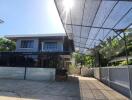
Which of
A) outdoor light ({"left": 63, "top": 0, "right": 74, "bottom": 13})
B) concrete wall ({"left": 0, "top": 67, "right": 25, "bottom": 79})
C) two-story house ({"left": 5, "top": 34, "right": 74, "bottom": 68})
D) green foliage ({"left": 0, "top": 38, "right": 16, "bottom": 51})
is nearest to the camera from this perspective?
outdoor light ({"left": 63, "top": 0, "right": 74, "bottom": 13})

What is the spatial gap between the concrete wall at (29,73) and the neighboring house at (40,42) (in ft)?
11.8

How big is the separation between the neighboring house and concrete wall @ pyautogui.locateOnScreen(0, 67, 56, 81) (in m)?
3.59

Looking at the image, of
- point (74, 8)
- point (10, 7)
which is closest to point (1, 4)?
point (10, 7)

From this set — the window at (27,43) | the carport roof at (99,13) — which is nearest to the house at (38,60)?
the window at (27,43)

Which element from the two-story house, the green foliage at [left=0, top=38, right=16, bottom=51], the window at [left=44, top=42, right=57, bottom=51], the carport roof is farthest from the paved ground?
the green foliage at [left=0, top=38, right=16, bottom=51]

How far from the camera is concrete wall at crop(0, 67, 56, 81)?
61.7 feet

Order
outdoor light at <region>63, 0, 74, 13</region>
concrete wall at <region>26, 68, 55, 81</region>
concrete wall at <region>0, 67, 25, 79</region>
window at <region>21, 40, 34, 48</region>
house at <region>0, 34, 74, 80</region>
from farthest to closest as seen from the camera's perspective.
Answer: window at <region>21, 40, 34, 48</region> → concrete wall at <region>0, 67, 25, 79</region> → house at <region>0, 34, 74, 80</region> → concrete wall at <region>26, 68, 55, 81</region> → outdoor light at <region>63, 0, 74, 13</region>

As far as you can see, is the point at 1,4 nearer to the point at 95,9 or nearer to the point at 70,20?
the point at 70,20

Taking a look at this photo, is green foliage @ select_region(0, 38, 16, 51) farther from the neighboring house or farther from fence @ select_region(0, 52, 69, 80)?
fence @ select_region(0, 52, 69, 80)

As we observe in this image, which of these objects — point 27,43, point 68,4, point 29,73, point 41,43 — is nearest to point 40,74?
point 29,73

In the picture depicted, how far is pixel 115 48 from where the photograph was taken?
18.7 meters

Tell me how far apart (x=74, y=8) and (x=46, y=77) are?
Result: 10.2 metres

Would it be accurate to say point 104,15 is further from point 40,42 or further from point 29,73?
point 40,42

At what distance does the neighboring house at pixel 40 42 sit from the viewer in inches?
861
